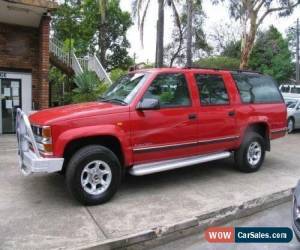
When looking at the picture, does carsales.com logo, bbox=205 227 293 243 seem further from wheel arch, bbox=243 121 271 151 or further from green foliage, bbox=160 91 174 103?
wheel arch, bbox=243 121 271 151

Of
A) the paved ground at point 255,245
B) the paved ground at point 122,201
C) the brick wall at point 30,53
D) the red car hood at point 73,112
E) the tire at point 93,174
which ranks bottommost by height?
the paved ground at point 255,245

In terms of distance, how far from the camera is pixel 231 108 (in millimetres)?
6902

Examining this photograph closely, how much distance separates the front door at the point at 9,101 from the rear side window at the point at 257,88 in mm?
7747

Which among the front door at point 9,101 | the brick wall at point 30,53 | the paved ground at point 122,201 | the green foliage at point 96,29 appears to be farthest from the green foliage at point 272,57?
the paved ground at point 122,201

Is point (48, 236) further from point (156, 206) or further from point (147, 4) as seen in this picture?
point (147, 4)

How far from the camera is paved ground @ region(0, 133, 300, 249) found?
4.39m

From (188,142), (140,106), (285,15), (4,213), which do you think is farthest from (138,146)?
(285,15)

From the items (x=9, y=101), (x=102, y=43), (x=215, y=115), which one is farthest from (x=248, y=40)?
(x=102, y=43)

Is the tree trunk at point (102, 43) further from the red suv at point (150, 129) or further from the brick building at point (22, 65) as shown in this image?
the red suv at point (150, 129)

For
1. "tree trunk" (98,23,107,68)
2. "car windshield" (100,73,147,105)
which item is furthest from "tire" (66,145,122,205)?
"tree trunk" (98,23,107,68)

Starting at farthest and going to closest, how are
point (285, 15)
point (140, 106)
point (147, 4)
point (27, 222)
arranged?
point (285, 15)
point (147, 4)
point (140, 106)
point (27, 222)

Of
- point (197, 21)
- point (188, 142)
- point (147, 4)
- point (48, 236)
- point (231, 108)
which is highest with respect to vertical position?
point (197, 21)

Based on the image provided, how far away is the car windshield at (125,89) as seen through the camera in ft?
19.1

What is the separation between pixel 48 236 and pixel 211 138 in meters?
3.37
